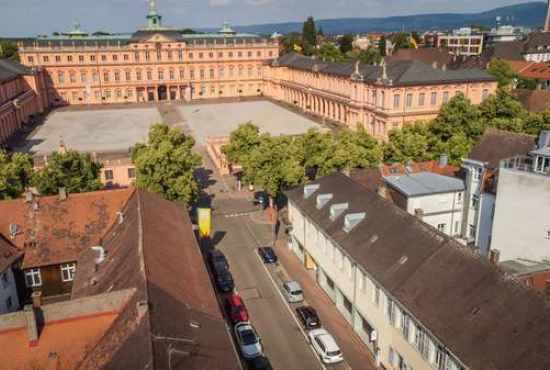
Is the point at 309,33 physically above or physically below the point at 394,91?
above

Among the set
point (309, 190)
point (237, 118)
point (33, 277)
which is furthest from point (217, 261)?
point (237, 118)

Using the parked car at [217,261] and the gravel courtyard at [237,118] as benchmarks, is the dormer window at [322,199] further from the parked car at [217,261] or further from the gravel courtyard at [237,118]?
the gravel courtyard at [237,118]

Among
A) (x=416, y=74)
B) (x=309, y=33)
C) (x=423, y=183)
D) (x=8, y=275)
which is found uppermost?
(x=309, y=33)

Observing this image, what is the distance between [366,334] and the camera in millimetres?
31125

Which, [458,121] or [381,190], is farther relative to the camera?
[458,121]

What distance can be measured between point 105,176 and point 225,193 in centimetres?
1527

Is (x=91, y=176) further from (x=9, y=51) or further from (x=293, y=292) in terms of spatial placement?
(x=9, y=51)

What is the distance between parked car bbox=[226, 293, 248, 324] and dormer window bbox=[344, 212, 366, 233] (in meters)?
9.33

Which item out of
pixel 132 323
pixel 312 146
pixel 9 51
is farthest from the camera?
pixel 9 51

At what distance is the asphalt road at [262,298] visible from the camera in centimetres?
3022

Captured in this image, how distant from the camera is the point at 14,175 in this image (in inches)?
1736

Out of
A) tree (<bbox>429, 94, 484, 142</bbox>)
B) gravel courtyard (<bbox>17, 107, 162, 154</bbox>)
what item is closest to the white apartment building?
tree (<bbox>429, 94, 484, 142</bbox>)

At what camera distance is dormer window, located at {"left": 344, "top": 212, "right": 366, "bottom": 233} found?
33.9 m

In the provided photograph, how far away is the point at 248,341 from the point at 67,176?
979 inches
